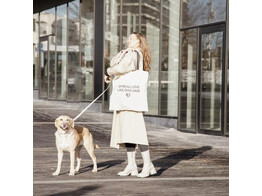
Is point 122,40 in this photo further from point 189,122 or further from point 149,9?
point 189,122

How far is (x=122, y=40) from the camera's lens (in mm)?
20453

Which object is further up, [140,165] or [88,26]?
[88,26]

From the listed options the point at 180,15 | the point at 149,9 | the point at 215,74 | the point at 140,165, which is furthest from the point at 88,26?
the point at 140,165

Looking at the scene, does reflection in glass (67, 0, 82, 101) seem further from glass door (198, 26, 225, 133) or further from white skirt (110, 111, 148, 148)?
white skirt (110, 111, 148, 148)

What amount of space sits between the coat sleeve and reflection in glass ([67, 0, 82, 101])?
16.1m

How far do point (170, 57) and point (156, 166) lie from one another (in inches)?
304

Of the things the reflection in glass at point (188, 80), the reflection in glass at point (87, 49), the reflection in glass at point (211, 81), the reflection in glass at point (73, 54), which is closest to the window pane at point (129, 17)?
the reflection in glass at point (188, 80)

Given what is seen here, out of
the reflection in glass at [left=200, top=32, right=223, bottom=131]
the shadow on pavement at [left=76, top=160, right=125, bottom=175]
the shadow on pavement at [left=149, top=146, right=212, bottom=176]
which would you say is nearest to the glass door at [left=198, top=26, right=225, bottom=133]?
the reflection in glass at [left=200, top=32, right=223, bottom=131]

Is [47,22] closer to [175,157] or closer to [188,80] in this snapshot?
[188,80]

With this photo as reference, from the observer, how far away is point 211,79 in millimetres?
15516

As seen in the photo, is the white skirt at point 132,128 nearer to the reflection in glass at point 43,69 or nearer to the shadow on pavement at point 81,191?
the shadow on pavement at point 81,191

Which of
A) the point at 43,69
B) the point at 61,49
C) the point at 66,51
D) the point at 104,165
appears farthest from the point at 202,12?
the point at 43,69
